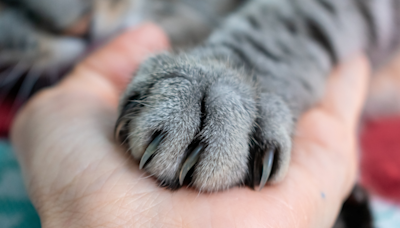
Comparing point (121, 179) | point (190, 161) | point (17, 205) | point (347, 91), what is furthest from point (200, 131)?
point (347, 91)

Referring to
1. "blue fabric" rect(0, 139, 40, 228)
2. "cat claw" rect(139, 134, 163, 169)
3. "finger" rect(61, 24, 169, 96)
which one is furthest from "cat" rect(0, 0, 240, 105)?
"cat claw" rect(139, 134, 163, 169)

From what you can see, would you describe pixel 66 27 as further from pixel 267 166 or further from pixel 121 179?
pixel 267 166

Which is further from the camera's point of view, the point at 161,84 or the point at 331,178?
the point at 331,178

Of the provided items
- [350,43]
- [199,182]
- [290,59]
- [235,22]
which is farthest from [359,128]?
[199,182]

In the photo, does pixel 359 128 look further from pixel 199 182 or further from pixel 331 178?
pixel 199 182

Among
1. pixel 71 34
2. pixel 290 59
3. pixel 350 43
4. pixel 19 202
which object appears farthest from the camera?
pixel 71 34

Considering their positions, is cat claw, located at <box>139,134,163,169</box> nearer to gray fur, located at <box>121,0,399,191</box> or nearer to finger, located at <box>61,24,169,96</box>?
gray fur, located at <box>121,0,399,191</box>

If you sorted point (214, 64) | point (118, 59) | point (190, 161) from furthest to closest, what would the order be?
point (118, 59) < point (214, 64) < point (190, 161)
